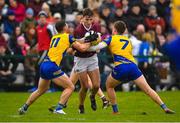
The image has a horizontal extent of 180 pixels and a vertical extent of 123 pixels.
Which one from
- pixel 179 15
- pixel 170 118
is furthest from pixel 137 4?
pixel 179 15

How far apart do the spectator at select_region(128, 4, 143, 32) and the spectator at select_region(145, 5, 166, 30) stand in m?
0.30

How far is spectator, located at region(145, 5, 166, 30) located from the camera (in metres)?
24.3

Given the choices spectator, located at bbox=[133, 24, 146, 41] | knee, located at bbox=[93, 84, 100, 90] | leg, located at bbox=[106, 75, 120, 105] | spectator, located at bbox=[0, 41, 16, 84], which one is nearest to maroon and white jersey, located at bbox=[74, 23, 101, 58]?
knee, located at bbox=[93, 84, 100, 90]

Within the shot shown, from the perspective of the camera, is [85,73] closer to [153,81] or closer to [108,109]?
[108,109]

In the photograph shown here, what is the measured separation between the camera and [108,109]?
16828mm

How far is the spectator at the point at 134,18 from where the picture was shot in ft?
79.2

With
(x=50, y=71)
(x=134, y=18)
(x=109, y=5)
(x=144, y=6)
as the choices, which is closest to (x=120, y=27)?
(x=50, y=71)

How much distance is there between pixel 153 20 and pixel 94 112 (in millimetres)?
9155

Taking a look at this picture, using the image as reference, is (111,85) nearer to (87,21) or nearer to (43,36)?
(87,21)

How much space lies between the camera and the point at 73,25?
23.0 m

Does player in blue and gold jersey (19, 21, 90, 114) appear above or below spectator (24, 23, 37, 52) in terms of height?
above

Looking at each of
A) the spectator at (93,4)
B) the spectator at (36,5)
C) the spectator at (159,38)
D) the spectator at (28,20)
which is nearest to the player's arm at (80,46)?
the spectator at (28,20)

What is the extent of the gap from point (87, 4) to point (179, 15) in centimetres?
1587

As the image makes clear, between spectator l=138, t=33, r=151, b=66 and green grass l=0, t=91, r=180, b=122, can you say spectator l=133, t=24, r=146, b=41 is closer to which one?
spectator l=138, t=33, r=151, b=66
